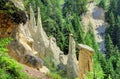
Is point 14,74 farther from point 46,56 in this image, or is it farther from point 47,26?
point 47,26

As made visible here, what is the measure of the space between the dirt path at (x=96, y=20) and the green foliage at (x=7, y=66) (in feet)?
178

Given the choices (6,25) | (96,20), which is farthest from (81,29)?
(6,25)

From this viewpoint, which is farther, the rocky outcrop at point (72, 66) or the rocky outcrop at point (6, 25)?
the rocky outcrop at point (72, 66)

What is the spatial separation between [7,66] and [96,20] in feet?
217

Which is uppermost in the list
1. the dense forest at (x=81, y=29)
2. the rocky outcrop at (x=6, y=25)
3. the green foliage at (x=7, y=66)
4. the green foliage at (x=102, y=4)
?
the green foliage at (x=102, y=4)

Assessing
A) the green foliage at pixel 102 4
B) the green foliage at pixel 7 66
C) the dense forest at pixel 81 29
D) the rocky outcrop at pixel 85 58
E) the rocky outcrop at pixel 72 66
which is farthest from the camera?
the green foliage at pixel 102 4

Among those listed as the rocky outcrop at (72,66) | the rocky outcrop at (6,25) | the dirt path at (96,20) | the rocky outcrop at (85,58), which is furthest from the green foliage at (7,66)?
the dirt path at (96,20)

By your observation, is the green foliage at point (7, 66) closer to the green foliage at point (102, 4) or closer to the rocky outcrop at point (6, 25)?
the rocky outcrop at point (6, 25)

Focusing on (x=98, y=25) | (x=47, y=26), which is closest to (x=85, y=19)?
(x=98, y=25)

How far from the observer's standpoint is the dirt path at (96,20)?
75.0 m

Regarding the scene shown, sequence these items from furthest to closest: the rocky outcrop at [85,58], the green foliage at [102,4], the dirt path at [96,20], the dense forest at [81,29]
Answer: the green foliage at [102,4], the dirt path at [96,20], the dense forest at [81,29], the rocky outcrop at [85,58]

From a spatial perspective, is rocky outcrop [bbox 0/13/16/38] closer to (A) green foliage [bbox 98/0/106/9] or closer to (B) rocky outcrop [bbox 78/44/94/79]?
(B) rocky outcrop [bbox 78/44/94/79]

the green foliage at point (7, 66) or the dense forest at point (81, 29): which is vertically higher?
the dense forest at point (81, 29)

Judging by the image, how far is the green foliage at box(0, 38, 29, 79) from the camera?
16.0m
